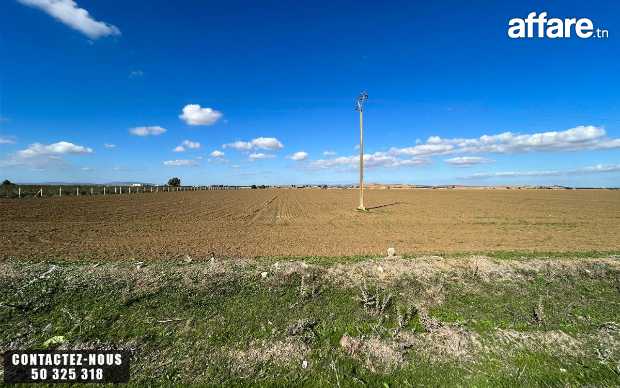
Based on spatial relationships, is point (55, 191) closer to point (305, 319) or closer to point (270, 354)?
point (305, 319)

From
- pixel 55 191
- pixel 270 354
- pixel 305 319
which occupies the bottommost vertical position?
pixel 270 354

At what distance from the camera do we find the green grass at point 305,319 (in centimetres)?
347

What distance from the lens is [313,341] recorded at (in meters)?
4.02

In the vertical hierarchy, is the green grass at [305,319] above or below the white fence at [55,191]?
below

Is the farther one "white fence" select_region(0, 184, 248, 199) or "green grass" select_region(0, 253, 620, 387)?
"white fence" select_region(0, 184, 248, 199)

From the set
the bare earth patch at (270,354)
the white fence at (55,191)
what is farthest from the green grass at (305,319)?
the white fence at (55,191)

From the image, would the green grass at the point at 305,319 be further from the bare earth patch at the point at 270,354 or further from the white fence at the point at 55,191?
the white fence at the point at 55,191

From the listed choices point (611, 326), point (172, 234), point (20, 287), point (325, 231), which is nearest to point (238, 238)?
point (172, 234)

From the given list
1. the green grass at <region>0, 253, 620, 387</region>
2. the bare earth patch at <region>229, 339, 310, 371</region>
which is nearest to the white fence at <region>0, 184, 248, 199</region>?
the green grass at <region>0, 253, 620, 387</region>

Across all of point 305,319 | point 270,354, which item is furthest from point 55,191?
point 270,354

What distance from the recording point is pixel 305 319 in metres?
4.45

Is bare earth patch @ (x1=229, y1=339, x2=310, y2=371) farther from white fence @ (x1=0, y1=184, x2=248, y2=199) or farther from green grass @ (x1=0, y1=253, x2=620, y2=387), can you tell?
white fence @ (x1=0, y1=184, x2=248, y2=199)

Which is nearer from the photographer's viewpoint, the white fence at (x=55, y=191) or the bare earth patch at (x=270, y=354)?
the bare earth patch at (x=270, y=354)

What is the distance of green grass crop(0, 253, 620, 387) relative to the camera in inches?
137
